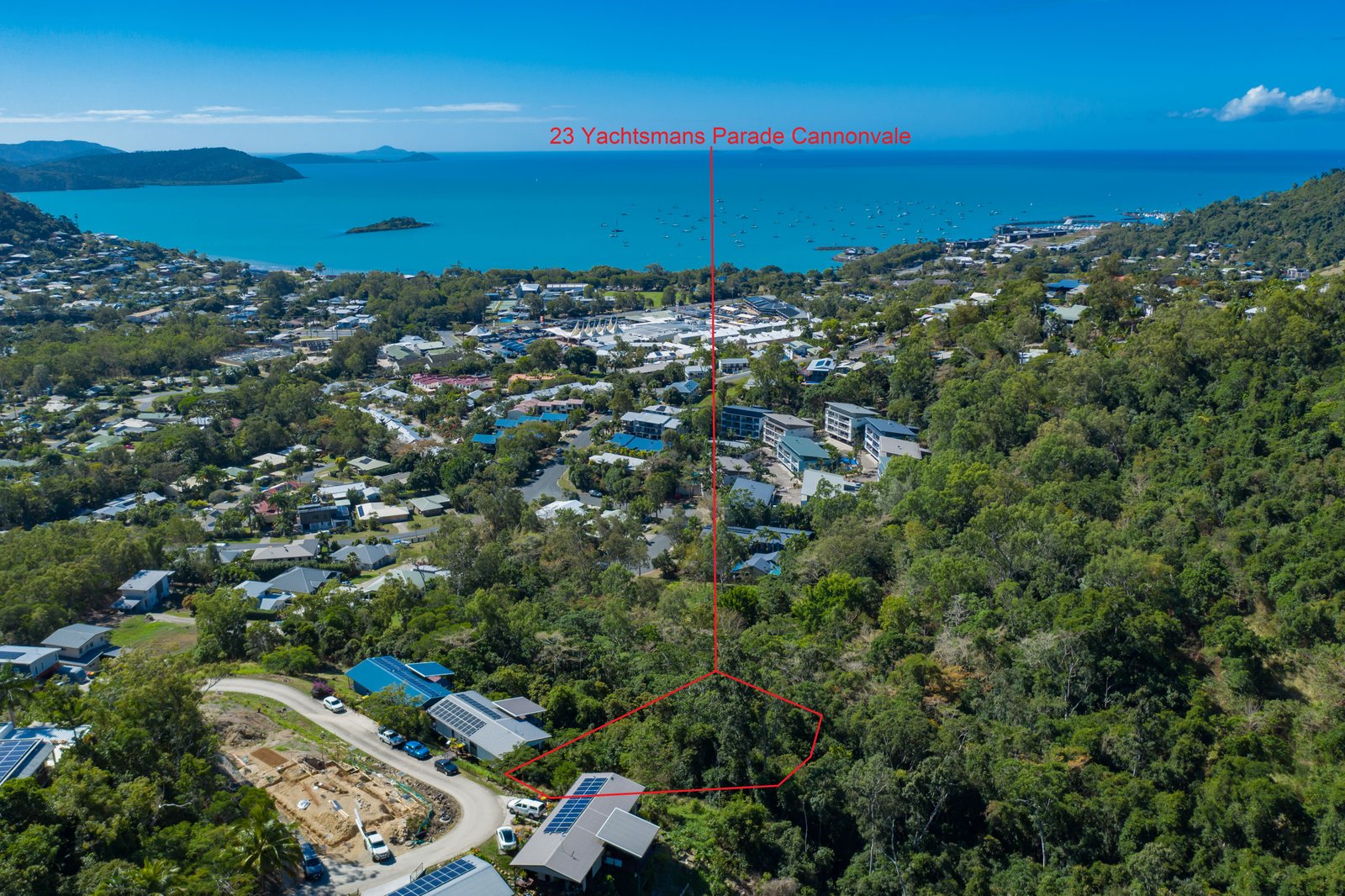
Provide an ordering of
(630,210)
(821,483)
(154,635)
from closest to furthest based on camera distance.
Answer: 1. (154,635)
2. (821,483)
3. (630,210)

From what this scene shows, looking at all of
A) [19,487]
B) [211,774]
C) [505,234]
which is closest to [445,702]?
[211,774]

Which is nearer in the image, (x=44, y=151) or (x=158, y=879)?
(x=158, y=879)

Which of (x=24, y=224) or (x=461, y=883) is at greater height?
(x=24, y=224)

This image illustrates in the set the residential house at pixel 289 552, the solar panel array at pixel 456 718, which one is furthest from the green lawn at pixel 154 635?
the solar panel array at pixel 456 718

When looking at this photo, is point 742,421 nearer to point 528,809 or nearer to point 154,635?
point 154,635

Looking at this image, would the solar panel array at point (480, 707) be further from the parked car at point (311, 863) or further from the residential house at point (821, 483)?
the residential house at point (821, 483)

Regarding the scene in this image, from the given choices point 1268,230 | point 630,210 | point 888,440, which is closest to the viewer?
point 888,440

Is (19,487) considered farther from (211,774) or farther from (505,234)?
(505,234)

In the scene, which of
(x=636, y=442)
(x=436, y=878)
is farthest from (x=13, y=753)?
(x=636, y=442)
